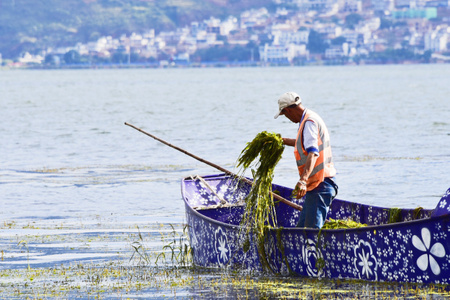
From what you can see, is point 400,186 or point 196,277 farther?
point 400,186

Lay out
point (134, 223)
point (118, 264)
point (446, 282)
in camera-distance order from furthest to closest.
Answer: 1. point (134, 223)
2. point (118, 264)
3. point (446, 282)

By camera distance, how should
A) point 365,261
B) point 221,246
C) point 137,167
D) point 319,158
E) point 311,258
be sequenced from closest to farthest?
point 365,261 → point 319,158 → point 311,258 → point 221,246 → point 137,167

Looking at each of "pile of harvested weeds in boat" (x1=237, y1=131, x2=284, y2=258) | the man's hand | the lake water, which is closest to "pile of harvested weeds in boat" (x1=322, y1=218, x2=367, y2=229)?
"pile of harvested weeds in boat" (x1=237, y1=131, x2=284, y2=258)

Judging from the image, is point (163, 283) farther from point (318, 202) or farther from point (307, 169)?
point (307, 169)

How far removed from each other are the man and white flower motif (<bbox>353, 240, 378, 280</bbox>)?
83cm

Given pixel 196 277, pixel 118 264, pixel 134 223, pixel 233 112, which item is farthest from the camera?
pixel 233 112

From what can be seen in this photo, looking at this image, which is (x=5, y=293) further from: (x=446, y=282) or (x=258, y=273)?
(x=446, y=282)

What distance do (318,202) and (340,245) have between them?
2.25 ft

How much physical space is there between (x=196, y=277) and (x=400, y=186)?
452 inches

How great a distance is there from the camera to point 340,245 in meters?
10.0

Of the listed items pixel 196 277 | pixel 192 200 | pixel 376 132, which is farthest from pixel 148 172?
pixel 376 132

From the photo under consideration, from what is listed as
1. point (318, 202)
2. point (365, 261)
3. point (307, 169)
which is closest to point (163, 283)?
point (318, 202)

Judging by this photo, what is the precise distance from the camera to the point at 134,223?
1673 centimetres

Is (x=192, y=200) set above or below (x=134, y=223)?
above
